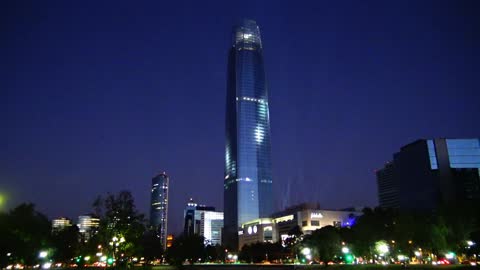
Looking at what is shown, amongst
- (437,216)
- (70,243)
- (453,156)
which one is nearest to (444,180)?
(453,156)

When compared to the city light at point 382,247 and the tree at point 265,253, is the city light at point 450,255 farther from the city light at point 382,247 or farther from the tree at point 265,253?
the tree at point 265,253

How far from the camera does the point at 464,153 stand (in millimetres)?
168000

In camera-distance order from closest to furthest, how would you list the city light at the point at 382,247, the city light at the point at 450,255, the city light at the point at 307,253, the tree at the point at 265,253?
the city light at the point at 450,255 → the city light at the point at 382,247 → the city light at the point at 307,253 → the tree at the point at 265,253

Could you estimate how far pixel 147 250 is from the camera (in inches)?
5463

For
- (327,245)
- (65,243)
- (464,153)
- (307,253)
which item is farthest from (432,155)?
(65,243)

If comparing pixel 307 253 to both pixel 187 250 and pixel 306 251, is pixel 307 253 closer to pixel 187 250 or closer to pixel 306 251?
pixel 306 251

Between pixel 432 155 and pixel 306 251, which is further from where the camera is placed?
pixel 432 155

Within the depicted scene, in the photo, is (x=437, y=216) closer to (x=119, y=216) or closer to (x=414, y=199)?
(x=119, y=216)

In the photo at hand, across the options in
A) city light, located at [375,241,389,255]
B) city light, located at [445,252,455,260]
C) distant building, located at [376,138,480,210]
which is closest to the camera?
city light, located at [445,252,455,260]

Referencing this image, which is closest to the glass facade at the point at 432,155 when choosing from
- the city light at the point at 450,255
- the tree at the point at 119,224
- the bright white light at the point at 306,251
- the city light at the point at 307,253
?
the city light at the point at 307,253

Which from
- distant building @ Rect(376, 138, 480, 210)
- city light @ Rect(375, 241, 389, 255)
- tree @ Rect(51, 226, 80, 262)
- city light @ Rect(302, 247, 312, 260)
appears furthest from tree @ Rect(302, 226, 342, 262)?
tree @ Rect(51, 226, 80, 262)

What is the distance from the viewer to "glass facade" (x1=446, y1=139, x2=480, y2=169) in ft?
545

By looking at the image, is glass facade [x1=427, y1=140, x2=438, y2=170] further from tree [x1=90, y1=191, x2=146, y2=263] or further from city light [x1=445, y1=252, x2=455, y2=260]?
tree [x1=90, y1=191, x2=146, y2=263]

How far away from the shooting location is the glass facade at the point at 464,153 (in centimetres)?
16625
